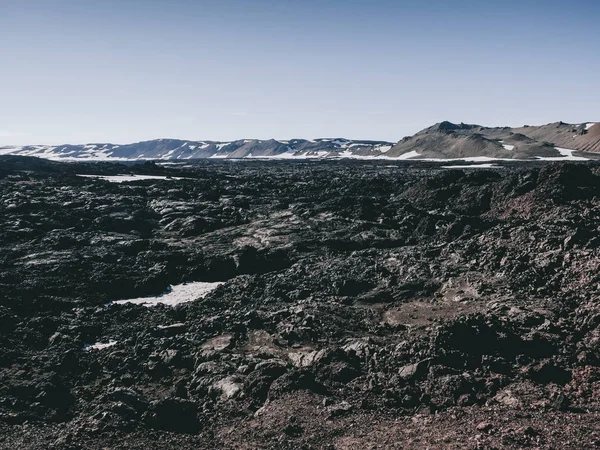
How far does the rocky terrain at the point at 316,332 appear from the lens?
14.9 metres

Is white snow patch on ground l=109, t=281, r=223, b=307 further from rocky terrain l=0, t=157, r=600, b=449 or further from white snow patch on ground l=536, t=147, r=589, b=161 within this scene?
white snow patch on ground l=536, t=147, r=589, b=161

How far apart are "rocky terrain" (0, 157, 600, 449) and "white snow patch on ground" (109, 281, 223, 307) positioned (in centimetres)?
28

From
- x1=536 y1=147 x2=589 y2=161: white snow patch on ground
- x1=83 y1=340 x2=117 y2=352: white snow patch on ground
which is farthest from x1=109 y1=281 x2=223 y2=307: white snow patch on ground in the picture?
x1=536 y1=147 x2=589 y2=161: white snow patch on ground

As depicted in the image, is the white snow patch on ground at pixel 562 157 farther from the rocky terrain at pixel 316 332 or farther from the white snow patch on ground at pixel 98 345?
the white snow patch on ground at pixel 98 345

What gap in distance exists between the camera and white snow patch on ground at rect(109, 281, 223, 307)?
96.5ft

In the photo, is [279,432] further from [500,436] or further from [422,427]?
[500,436]

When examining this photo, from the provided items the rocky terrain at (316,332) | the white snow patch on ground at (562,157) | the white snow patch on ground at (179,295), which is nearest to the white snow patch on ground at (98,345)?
the rocky terrain at (316,332)

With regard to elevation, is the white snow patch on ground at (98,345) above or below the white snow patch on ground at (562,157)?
below

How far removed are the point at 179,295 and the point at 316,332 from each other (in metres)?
12.3

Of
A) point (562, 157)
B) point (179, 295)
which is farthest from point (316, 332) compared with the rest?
point (562, 157)

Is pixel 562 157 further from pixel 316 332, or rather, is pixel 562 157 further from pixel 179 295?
pixel 316 332

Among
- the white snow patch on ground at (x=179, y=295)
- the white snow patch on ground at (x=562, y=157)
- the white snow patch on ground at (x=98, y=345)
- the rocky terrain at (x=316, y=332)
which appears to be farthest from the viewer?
the white snow patch on ground at (x=562, y=157)

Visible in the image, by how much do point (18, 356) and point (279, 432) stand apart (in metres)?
13.6

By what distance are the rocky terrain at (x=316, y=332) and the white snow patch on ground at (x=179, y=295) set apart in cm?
28
